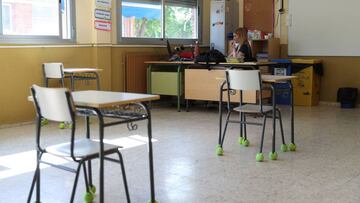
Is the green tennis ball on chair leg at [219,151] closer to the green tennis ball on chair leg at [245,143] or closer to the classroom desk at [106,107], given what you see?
the green tennis ball on chair leg at [245,143]

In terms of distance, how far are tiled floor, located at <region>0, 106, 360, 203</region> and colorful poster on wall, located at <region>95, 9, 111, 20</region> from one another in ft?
6.03

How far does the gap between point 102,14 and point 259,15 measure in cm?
317

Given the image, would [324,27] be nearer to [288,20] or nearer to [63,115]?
[288,20]

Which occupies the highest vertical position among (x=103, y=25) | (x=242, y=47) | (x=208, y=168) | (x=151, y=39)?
(x=103, y=25)

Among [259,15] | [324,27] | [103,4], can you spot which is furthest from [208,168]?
[259,15]

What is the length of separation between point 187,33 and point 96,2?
2515mm

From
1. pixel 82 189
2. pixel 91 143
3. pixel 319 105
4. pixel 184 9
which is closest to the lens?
pixel 91 143

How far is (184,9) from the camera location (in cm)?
873

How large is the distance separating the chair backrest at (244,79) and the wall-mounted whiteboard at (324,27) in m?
4.38

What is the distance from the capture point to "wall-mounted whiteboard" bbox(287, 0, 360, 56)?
764 cm

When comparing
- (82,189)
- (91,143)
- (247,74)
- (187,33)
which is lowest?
(82,189)

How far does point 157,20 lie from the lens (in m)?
8.12

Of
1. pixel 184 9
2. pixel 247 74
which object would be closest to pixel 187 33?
pixel 184 9

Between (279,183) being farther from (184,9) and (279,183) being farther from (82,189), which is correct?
(184,9)
